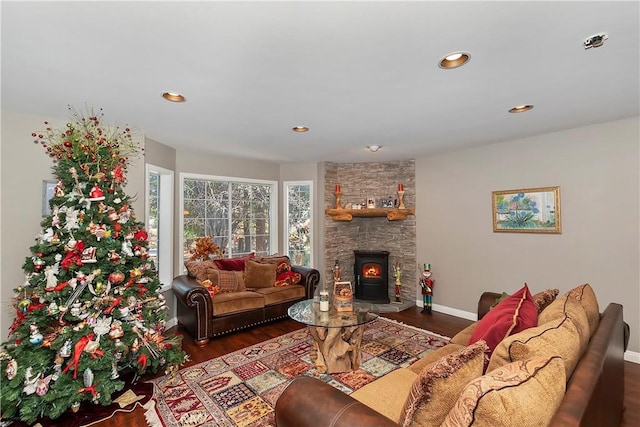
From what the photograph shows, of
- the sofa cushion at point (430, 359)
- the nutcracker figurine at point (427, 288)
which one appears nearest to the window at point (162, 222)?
the sofa cushion at point (430, 359)

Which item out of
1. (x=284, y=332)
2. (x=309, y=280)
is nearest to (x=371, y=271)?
(x=309, y=280)

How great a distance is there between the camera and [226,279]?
4.02 m

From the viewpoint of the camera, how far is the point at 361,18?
56.6 inches

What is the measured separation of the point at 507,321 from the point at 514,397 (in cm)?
90

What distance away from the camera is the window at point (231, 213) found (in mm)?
4594

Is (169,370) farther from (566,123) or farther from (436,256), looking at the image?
(566,123)

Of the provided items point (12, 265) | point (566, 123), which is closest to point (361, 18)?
point (566, 123)

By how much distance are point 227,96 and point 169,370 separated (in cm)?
250

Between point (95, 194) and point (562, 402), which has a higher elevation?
point (95, 194)

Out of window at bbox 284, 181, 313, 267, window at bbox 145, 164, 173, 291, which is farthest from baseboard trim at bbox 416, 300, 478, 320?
window at bbox 145, 164, 173, 291

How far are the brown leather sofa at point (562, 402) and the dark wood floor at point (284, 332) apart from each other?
1.31 metres

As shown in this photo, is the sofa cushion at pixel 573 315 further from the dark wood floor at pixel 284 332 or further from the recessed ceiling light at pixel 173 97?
the recessed ceiling light at pixel 173 97

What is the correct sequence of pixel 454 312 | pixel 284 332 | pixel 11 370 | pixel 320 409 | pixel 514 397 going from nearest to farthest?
pixel 514 397 < pixel 320 409 < pixel 11 370 < pixel 284 332 < pixel 454 312

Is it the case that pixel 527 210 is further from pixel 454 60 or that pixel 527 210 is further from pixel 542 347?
pixel 542 347
